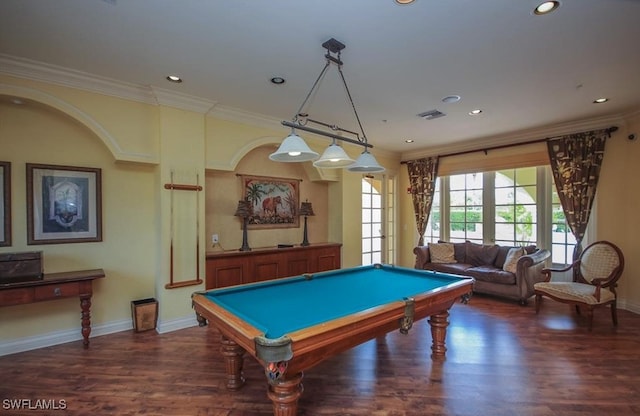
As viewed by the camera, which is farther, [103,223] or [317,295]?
[103,223]

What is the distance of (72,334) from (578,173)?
6855mm

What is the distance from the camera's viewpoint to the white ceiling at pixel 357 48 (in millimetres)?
2045

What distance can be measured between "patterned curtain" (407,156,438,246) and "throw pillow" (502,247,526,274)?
5.54 feet

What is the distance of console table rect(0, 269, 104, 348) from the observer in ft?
8.77

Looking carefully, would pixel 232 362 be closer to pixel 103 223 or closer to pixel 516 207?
pixel 103 223

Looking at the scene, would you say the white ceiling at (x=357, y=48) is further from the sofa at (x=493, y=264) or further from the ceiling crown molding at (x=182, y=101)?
the sofa at (x=493, y=264)

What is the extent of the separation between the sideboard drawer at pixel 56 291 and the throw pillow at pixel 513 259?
18.2 feet

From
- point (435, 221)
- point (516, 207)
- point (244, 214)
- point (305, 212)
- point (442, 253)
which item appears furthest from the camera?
point (435, 221)

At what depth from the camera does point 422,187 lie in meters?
6.34

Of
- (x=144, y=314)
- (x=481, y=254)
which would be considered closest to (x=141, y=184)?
(x=144, y=314)

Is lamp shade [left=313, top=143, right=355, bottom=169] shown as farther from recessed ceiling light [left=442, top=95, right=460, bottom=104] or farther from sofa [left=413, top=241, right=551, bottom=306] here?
sofa [left=413, top=241, right=551, bottom=306]

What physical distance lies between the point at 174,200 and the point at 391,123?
320 cm

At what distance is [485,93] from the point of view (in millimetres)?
3422

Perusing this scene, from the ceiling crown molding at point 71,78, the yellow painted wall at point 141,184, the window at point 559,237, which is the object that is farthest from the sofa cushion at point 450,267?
the ceiling crown molding at point 71,78
